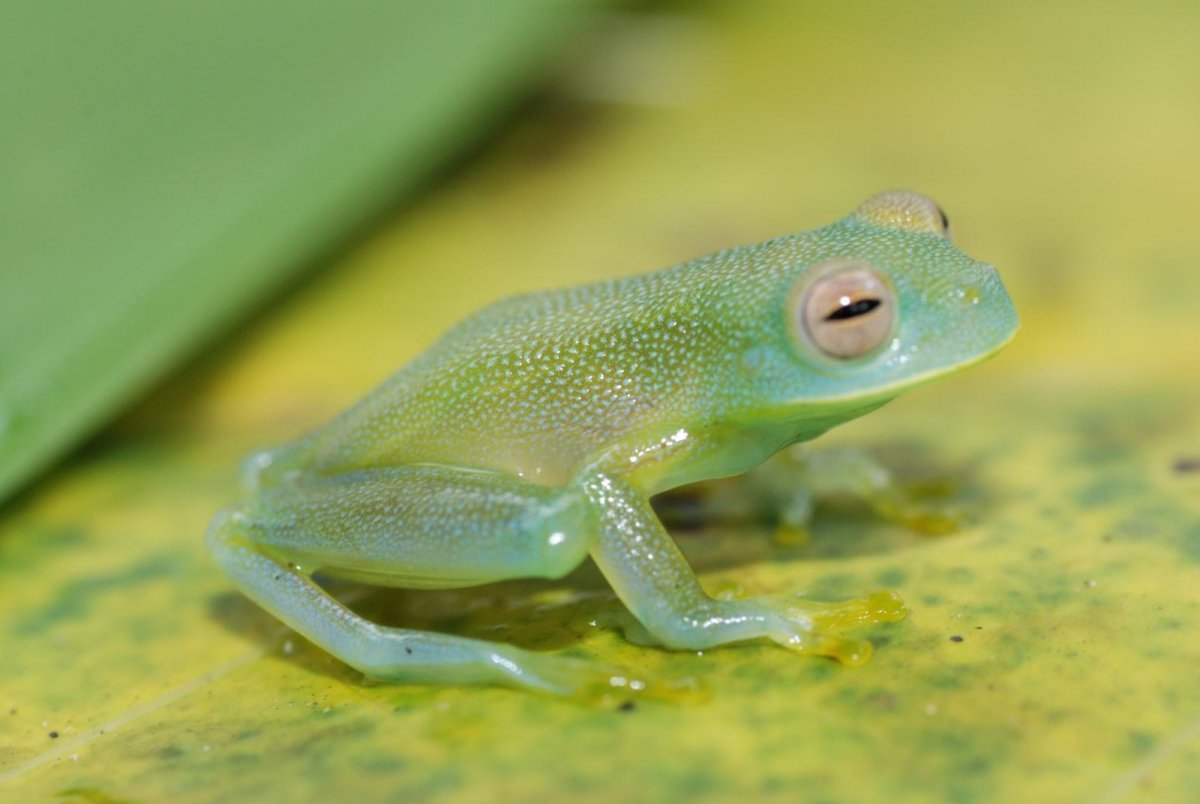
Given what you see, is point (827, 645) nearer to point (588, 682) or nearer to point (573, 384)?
point (588, 682)

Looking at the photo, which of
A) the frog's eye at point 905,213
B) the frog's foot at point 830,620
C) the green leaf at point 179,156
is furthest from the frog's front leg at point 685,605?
the green leaf at point 179,156

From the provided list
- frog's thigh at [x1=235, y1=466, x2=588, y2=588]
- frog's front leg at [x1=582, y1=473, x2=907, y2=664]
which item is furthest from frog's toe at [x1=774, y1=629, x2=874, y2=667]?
frog's thigh at [x1=235, y1=466, x2=588, y2=588]

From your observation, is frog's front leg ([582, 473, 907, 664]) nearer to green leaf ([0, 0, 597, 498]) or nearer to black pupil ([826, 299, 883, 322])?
black pupil ([826, 299, 883, 322])

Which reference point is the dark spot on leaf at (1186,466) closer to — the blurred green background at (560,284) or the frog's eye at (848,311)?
the blurred green background at (560,284)

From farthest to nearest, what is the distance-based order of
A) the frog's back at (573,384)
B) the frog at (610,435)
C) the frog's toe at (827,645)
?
the frog's back at (573,384)
the frog at (610,435)
the frog's toe at (827,645)

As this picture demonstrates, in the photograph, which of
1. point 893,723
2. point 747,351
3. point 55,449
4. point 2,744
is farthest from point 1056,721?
point 55,449

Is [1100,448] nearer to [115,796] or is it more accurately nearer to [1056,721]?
[1056,721]

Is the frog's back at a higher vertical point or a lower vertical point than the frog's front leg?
higher
